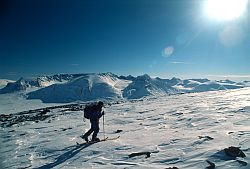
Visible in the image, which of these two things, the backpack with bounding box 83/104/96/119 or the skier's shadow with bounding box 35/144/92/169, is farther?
the backpack with bounding box 83/104/96/119

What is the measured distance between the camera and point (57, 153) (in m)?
13.1

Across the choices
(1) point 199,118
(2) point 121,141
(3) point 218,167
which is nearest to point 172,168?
(3) point 218,167

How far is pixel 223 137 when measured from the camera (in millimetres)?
12180

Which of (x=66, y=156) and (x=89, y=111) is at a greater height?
(x=89, y=111)

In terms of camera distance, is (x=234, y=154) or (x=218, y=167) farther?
(x=234, y=154)

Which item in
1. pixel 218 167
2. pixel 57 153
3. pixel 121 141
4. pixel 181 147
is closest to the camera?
pixel 218 167

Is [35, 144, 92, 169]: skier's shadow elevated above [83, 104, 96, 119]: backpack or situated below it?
below

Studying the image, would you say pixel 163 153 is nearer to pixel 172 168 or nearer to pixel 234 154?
pixel 172 168

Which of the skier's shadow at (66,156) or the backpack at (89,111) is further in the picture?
the backpack at (89,111)

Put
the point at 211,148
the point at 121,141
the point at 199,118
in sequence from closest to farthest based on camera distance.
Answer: the point at 211,148 → the point at 121,141 → the point at 199,118

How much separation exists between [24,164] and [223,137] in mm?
9095

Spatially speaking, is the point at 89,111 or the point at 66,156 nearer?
the point at 66,156

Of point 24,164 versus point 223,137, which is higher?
point 223,137

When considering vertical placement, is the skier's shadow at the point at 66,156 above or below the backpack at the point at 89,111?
below
